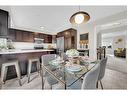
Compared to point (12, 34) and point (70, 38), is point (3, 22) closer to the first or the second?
point (12, 34)

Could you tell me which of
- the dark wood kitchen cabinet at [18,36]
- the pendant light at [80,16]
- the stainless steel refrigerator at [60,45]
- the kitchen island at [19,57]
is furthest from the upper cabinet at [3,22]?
the stainless steel refrigerator at [60,45]

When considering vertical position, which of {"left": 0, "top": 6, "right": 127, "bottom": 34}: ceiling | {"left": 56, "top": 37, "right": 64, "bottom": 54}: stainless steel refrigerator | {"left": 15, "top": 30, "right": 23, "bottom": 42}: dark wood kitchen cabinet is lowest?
{"left": 56, "top": 37, "right": 64, "bottom": 54}: stainless steel refrigerator

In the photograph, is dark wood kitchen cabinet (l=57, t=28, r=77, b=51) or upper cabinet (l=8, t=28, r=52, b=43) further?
dark wood kitchen cabinet (l=57, t=28, r=77, b=51)

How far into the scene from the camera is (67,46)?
498cm

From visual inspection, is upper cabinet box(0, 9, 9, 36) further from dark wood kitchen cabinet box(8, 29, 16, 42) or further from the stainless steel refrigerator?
the stainless steel refrigerator

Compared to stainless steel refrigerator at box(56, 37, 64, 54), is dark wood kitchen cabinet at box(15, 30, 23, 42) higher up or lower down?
higher up

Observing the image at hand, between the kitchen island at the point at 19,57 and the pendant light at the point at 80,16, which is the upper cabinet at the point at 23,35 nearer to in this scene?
the kitchen island at the point at 19,57

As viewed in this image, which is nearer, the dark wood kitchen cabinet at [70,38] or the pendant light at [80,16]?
the pendant light at [80,16]

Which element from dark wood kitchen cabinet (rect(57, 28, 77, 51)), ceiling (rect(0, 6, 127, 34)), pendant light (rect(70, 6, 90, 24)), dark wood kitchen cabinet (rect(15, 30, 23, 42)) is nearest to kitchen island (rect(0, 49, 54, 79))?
ceiling (rect(0, 6, 127, 34))

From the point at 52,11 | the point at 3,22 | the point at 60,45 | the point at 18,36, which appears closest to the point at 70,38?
the point at 60,45

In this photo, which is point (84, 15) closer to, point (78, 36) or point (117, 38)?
point (78, 36)
